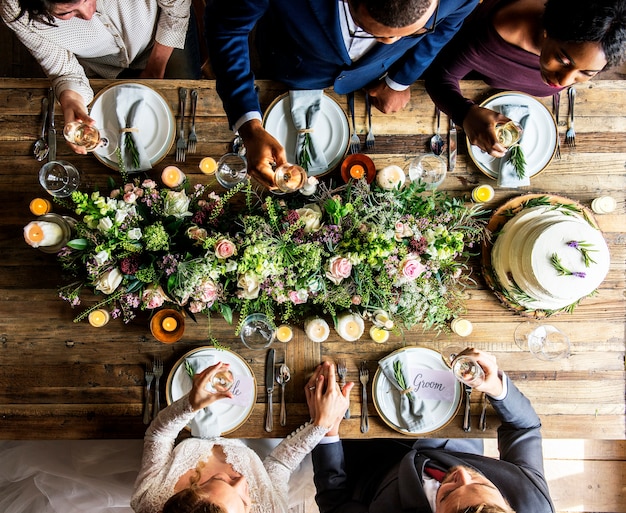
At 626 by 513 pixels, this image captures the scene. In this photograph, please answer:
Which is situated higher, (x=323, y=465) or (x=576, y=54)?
(x=576, y=54)

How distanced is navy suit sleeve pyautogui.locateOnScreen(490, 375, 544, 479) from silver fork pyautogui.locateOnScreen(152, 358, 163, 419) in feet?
4.36

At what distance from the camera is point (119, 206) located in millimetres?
1615

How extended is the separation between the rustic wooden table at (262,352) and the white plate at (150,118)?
0.20ft

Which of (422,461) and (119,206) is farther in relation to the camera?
(422,461)

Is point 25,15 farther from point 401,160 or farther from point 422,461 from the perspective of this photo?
point 422,461

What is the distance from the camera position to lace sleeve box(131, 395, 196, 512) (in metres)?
1.76

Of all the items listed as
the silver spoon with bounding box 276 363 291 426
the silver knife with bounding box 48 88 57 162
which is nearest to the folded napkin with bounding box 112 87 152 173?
the silver knife with bounding box 48 88 57 162

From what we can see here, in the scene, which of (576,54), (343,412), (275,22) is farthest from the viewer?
(343,412)

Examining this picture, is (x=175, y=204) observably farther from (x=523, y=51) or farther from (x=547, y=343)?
(x=547, y=343)

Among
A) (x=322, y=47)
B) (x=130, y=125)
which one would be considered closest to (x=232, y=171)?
(x=130, y=125)

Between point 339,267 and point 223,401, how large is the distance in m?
0.78

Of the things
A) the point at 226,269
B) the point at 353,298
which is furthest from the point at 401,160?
the point at 226,269

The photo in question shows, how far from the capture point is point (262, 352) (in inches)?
76.7

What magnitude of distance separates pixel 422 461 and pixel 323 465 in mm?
411
